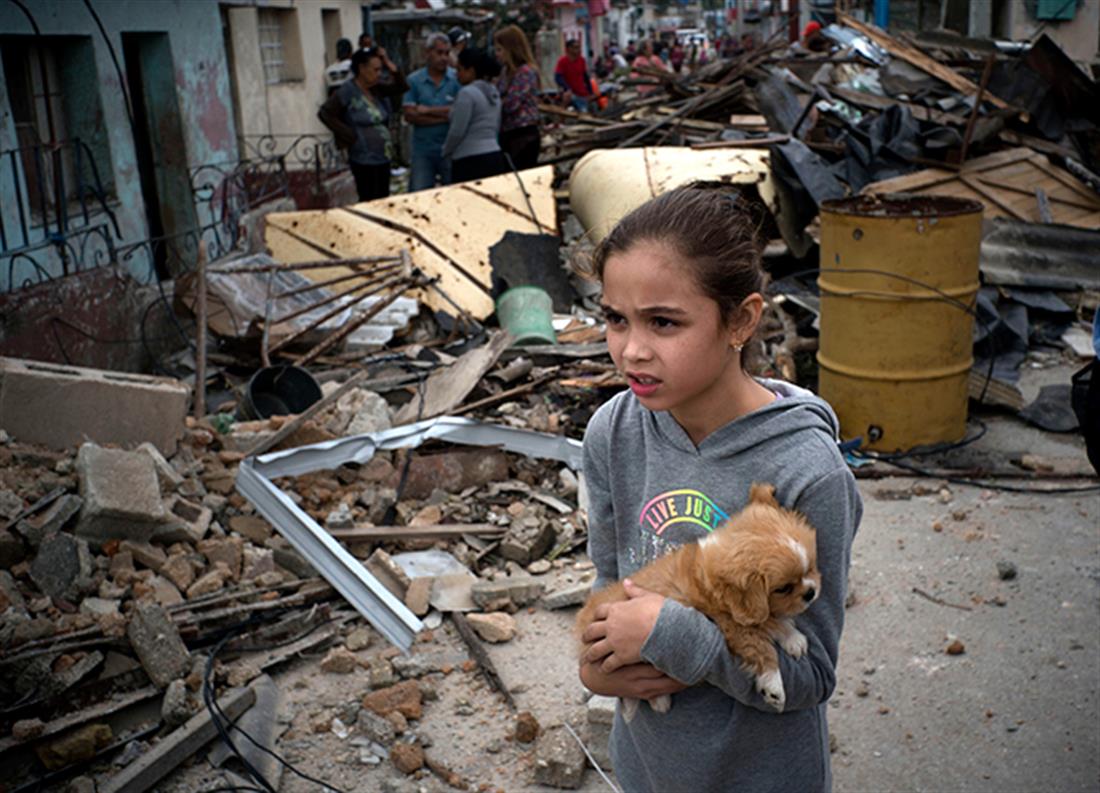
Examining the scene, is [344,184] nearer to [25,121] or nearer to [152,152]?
[152,152]

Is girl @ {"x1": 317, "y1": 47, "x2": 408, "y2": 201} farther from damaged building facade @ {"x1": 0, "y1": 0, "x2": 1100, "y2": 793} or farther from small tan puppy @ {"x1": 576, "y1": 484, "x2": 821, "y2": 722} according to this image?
Result: small tan puppy @ {"x1": 576, "y1": 484, "x2": 821, "y2": 722}

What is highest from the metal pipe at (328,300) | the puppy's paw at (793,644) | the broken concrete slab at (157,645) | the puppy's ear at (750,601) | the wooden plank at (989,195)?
the puppy's ear at (750,601)

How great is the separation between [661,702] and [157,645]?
3.01 metres

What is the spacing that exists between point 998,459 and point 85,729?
205 inches

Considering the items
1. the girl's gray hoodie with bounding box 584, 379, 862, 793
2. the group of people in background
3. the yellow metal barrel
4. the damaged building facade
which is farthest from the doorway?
the girl's gray hoodie with bounding box 584, 379, 862, 793

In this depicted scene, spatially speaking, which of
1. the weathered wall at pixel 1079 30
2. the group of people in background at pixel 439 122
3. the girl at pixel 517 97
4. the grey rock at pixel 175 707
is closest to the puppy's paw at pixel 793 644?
the grey rock at pixel 175 707

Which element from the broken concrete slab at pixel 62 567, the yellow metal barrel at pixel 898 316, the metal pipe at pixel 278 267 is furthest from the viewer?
the metal pipe at pixel 278 267

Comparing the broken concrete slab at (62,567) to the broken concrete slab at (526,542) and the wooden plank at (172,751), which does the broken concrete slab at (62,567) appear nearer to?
the wooden plank at (172,751)

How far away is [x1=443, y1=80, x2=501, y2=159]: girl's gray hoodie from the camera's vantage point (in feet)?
34.0

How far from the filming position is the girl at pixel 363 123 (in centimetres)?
1128

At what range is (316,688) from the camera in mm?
4324

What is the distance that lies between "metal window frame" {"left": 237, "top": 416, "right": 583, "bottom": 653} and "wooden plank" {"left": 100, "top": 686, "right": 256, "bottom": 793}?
31.8 inches

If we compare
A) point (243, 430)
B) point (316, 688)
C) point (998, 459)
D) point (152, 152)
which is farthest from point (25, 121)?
point (998, 459)

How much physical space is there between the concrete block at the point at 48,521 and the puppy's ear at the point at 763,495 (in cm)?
398
